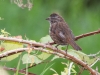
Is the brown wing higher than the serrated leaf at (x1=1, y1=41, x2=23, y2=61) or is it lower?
higher

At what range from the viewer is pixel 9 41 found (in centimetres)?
204

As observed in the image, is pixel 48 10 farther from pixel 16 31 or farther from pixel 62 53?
pixel 62 53

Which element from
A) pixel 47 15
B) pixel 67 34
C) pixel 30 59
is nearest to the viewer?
pixel 30 59

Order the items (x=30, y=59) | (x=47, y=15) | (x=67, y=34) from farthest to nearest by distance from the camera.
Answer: (x=47, y=15) < (x=67, y=34) < (x=30, y=59)

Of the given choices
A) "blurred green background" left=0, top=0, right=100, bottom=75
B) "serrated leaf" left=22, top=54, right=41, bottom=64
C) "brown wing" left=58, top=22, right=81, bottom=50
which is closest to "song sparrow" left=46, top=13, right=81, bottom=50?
"brown wing" left=58, top=22, right=81, bottom=50

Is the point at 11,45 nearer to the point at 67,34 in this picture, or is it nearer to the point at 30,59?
the point at 30,59

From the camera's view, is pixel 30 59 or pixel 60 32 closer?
pixel 30 59

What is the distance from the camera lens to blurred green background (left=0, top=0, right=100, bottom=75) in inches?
221

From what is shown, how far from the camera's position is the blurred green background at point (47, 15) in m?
5.61

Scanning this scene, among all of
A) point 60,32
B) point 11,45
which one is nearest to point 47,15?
point 60,32

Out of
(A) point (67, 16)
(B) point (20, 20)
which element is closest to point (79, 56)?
(B) point (20, 20)

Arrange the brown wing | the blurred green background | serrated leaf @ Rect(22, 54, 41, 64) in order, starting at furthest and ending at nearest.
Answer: the blurred green background < the brown wing < serrated leaf @ Rect(22, 54, 41, 64)

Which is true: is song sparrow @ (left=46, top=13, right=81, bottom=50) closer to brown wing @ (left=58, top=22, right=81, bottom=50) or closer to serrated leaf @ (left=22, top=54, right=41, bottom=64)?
brown wing @ (left=58, top=22, right=81, bottom=50)

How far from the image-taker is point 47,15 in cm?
623
